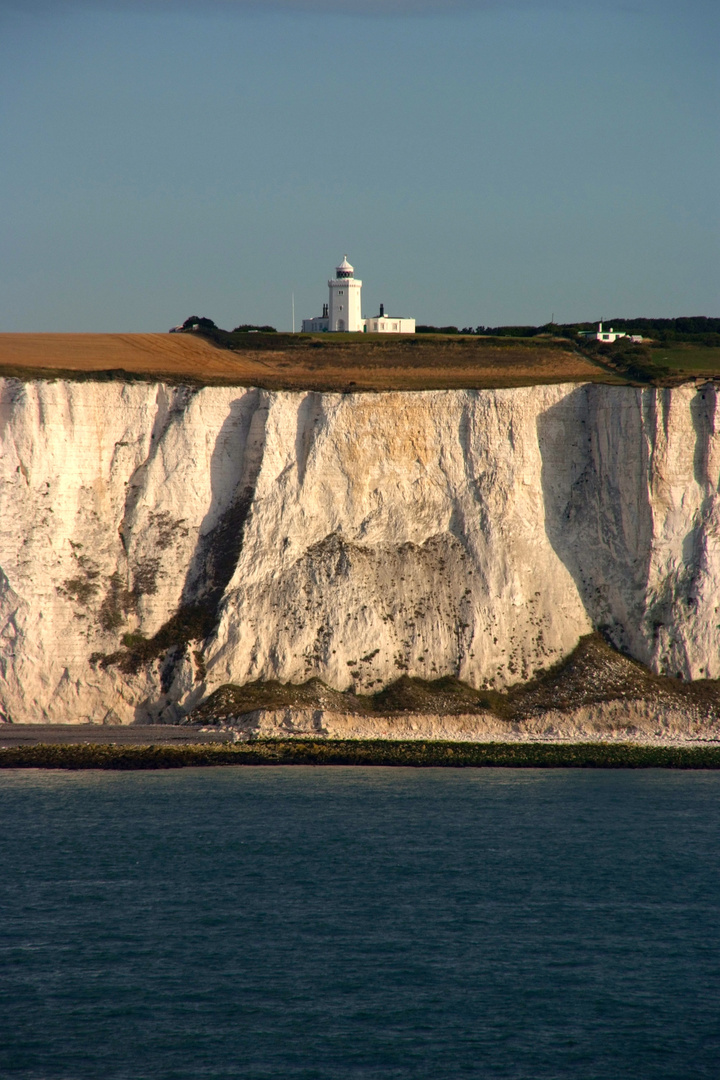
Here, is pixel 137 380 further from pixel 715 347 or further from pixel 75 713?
pixel 715 347

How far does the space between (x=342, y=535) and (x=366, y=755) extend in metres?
11.6

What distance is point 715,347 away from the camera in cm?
6681

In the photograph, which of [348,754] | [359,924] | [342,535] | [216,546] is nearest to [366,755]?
[348,754]

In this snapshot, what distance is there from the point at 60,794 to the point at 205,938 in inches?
556

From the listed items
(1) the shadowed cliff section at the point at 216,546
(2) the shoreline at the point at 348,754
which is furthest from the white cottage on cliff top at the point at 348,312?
(2) the shoreline at the point at 348,754

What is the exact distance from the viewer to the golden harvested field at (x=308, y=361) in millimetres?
58344

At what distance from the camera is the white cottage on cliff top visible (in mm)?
77375

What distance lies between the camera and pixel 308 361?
205 ft

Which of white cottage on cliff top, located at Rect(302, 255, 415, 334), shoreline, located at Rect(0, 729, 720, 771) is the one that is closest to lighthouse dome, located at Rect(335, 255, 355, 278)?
white cottage on cliff top, located at Rect(302, 255, 415, 334)

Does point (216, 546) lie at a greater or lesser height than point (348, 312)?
lesser

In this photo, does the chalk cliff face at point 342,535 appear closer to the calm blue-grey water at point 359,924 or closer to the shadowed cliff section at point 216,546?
the shadowed cliff section at point 216,546

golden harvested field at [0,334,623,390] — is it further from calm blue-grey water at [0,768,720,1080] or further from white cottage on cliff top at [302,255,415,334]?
calm blue-grey water at [0,768,720,1080]

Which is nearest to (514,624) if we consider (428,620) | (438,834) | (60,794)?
(428,620)

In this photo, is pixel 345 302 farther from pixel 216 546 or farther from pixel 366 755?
pixel 366 755
